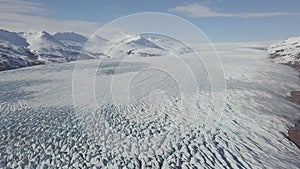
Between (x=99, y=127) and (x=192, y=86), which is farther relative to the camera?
(x=192, y=86)

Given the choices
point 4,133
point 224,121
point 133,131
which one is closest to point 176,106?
point 224,121

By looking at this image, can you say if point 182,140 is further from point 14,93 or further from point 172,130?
point 14,93

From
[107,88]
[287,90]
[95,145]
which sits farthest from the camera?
[287,90]

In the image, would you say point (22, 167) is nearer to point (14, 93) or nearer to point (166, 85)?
point (14, 93)

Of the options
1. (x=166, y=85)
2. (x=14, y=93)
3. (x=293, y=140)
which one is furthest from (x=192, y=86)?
(x=14, y=93)

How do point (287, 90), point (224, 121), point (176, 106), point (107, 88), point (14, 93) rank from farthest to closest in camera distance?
point (287, 90)
point (107, 88)
point (14, 93)
point (176, 106)
point (224, 121)

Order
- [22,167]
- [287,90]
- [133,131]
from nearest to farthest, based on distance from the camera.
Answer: [22,167], [133,131], [287,90]
